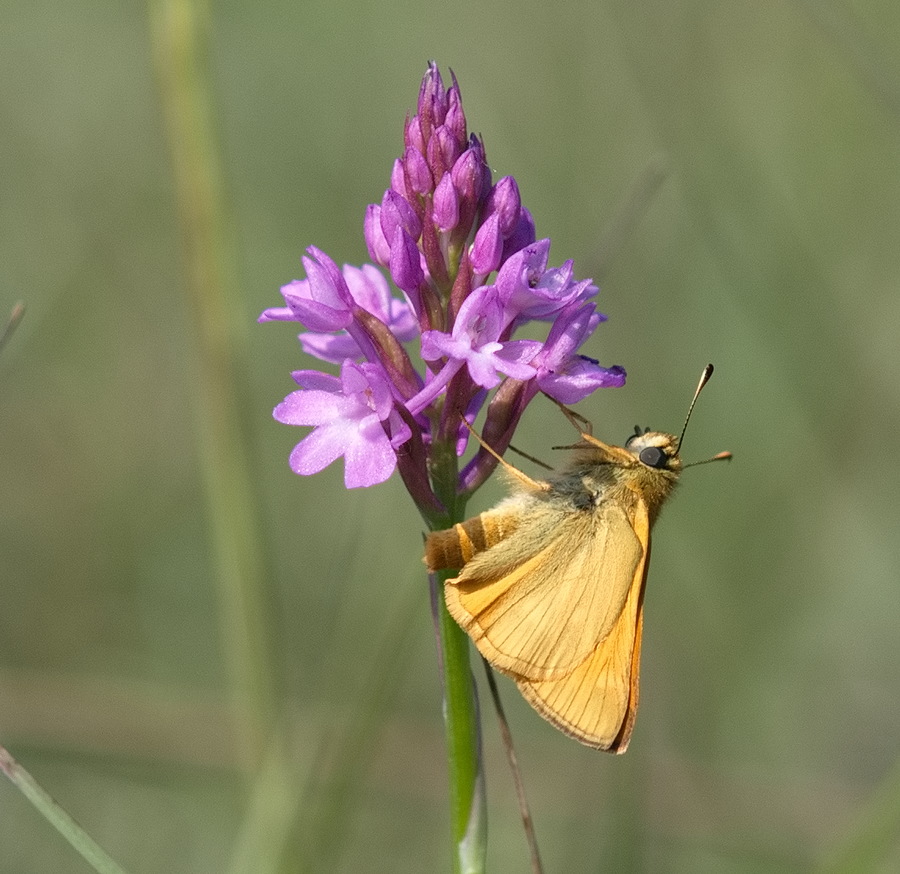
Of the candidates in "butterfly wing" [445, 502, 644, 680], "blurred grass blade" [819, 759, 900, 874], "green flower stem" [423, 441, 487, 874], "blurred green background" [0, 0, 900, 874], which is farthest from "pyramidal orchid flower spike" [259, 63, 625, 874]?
"blurred green background" [0, 0, 900, 874]

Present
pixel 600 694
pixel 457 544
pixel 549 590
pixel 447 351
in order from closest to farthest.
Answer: pixel 447 351
pixel 457 544
pixel 600 694
pixel 549 590

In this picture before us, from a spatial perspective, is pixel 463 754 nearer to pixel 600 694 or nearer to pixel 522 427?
pixel 600 694

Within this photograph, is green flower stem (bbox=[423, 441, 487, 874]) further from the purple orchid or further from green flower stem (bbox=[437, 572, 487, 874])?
the purple orchid

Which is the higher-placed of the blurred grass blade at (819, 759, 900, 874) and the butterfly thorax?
the butterfly thorax

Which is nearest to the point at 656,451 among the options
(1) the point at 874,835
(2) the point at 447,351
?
(2) the point at 447,351

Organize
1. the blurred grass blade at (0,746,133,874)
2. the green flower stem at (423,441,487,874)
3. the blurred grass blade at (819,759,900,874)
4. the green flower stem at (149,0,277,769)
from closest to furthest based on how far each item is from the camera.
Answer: the blurred grass blade at (0,746,133,874) < the green flower stem at (423,441,487,874) < the blurred grass blade at (819,759,900,874) < the green flower stem at (149,0,277,769)
